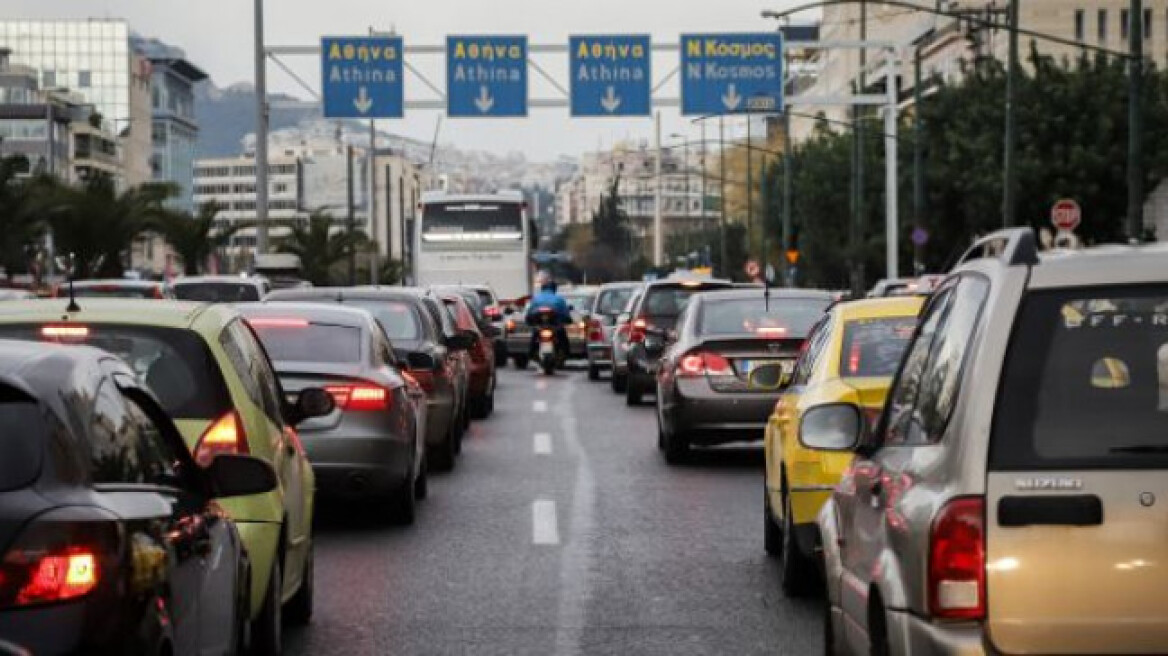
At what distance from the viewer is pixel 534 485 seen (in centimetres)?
1925

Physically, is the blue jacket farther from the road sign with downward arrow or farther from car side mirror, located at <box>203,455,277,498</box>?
car side mirror, located at <box>203,455,277,498</box>

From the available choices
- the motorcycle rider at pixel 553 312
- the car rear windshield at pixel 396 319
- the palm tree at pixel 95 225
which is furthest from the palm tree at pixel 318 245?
the car rear windshield at pixel 396 319

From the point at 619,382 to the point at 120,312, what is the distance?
26.2 metres

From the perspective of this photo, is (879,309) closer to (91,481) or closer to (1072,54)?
(91,481)

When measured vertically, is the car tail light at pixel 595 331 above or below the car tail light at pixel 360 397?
below

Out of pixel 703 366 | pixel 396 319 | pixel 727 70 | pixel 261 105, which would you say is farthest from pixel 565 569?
pixel 727 70

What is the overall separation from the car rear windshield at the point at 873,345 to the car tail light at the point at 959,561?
6.58m

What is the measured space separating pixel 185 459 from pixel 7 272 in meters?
50.8

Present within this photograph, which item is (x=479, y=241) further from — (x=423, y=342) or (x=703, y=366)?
(x=703, y=366)

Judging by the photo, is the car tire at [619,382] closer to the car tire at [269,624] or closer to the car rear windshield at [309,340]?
the car rear windshield at [309,340]

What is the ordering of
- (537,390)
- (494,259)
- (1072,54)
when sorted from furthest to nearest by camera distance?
(1072,54) < (494,259) < (537,390)

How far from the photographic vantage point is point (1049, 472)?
584 cm

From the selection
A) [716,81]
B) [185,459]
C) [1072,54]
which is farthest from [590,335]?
[1072,54]

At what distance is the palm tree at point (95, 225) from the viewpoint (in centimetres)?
5656
